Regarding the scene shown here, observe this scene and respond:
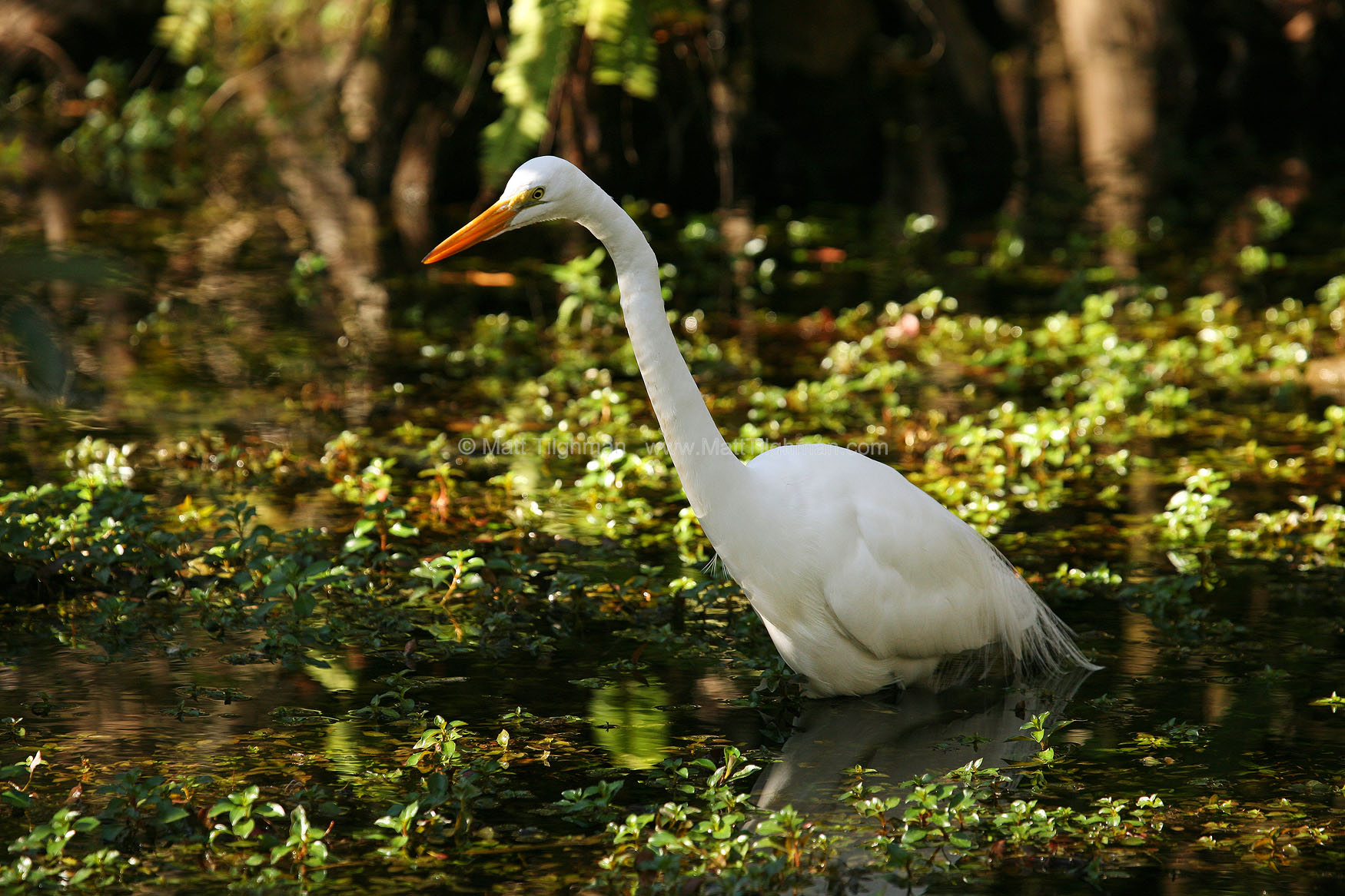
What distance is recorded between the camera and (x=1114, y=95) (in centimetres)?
1148

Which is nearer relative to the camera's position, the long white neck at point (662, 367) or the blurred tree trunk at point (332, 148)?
the long white neck at point (662, 367)

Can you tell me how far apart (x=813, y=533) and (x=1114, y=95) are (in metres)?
9.29

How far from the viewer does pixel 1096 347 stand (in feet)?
22.1

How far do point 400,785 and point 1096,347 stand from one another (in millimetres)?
4705

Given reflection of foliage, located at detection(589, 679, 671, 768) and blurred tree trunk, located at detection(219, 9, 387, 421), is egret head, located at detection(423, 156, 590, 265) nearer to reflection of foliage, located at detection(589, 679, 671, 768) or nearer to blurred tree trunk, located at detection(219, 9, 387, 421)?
reflection of foliage, located at detection(589, 679, 671, 768)

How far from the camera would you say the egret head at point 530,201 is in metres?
3.10

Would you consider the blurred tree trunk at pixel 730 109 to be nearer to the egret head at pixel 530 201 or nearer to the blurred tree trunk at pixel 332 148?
the blurred tree trunk at pixel 332 148

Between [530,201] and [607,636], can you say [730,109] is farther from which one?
[530,201]

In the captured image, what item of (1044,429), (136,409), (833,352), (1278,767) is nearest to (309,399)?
(136,409)

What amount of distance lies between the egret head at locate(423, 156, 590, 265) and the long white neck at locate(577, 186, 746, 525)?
0.21ft

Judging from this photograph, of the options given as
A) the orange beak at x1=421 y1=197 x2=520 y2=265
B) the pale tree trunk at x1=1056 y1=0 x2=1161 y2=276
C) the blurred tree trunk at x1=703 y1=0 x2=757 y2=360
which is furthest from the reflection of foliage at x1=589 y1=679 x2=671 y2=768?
the pale tree trunk at x1=1056 y1=0 x2=1161 y2=276

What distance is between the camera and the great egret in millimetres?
3203

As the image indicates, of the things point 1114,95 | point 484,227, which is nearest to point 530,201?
point 484,227

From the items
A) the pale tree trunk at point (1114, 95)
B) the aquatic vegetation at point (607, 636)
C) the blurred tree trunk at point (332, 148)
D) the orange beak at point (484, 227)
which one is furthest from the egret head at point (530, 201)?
the pale tree trunk at point (1114, 95)
